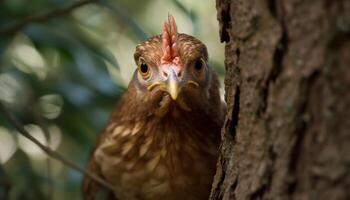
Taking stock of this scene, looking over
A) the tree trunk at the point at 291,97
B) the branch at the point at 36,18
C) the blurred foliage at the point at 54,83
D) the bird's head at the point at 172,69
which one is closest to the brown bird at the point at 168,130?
the bird's head at the point at 172,69

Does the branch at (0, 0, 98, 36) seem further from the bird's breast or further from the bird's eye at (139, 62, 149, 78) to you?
the bird's breast

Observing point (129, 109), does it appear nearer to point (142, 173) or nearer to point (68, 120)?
point (142, 173)

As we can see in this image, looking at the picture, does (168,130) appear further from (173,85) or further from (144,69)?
(173,85)

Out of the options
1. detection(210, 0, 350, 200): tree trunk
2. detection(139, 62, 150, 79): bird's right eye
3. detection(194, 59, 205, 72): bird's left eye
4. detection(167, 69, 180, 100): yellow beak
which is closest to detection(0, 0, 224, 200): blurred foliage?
detection(139, 62, 150, 79): bird's right eye

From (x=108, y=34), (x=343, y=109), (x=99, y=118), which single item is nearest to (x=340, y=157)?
(x=343, y=109)

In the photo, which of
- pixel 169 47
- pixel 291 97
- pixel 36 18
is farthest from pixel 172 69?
pixel 291 97

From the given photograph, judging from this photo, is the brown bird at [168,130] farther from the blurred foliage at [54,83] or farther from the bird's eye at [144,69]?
the blurred foliage at [54,83]
